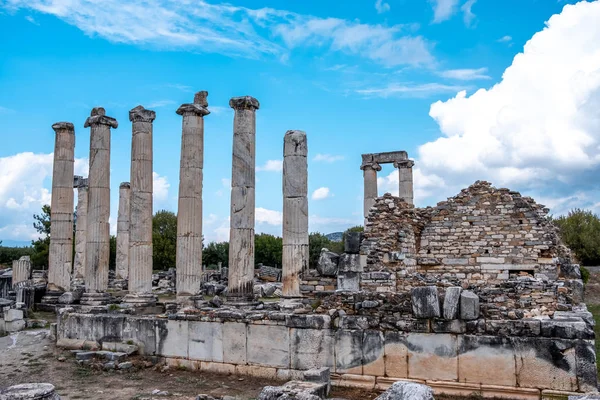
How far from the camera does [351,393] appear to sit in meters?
9.52

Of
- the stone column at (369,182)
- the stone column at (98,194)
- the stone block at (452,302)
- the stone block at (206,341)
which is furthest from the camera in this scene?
the stone column at (369,182)

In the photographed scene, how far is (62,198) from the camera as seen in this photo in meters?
20.8

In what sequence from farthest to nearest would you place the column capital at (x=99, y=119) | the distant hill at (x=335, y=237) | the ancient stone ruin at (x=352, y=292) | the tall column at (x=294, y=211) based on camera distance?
the distant hill at (x=335, y=237) < the column capital at (x=99, y=119) < the tall column at (x=294, y=211) < the ancient stone ruin at (x=352, y=292)

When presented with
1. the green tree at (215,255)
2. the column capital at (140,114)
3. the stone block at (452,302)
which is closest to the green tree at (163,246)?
the green tree at (215,255)

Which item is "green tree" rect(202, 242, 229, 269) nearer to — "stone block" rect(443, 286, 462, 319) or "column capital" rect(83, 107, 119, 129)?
"column capital" rect(83, 107, 119, 129)

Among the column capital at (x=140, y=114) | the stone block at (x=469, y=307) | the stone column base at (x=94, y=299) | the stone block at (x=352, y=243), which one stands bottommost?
the stone column base at (x=94, y=299)

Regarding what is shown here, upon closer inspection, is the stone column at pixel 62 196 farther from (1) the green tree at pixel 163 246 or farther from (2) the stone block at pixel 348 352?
(1) the green tree at pixel 163 246

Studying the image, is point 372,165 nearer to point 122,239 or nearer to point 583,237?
point 122,239

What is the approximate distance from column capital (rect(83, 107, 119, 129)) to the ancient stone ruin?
8 centimetres

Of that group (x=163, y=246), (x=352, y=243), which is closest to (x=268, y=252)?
(x=163, y=246)

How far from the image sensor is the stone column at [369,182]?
1005 inches

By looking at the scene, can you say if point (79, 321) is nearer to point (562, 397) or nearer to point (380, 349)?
point (380, 349)

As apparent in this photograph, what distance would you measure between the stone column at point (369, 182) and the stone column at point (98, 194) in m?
11.8

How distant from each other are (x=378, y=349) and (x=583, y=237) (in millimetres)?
30804
